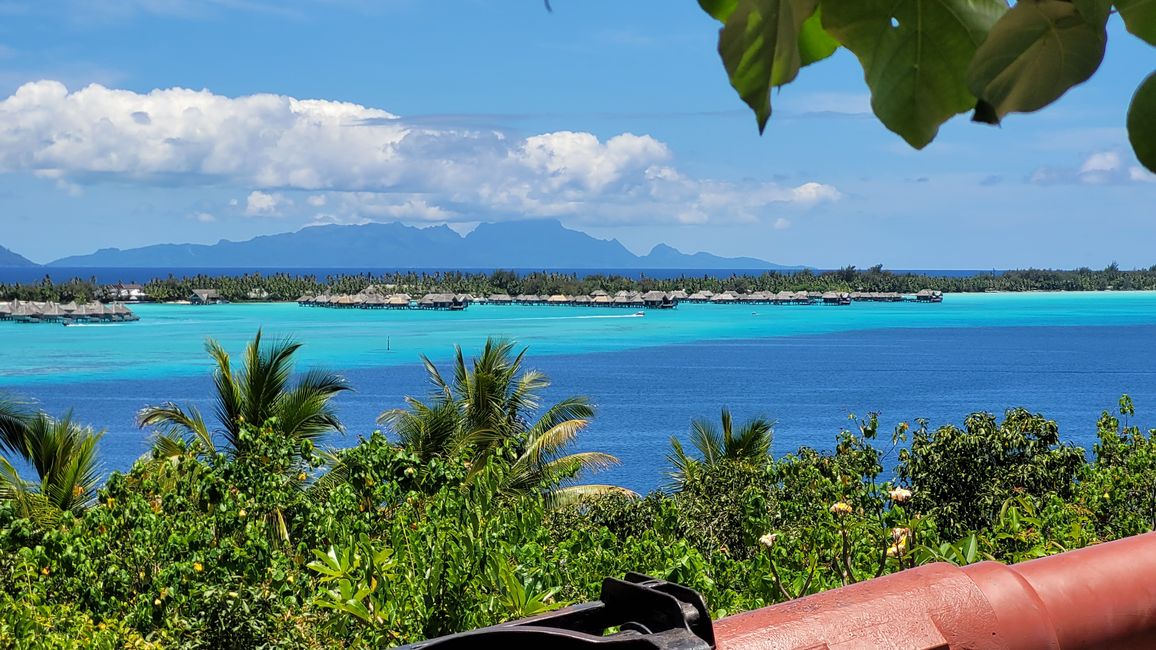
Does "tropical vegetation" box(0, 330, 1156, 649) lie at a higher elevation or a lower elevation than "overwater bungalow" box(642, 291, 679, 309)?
higher

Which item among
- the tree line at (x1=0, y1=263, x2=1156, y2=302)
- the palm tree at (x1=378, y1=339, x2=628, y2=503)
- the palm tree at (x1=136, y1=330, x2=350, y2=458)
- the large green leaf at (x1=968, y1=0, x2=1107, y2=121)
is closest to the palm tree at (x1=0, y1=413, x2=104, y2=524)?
the palm tree at (x1=136, y1=330, x2=350, y2=458)

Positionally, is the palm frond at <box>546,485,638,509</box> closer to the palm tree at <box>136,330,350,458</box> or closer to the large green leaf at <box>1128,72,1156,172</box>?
the palm tree at <box>136,330,350,458</box>

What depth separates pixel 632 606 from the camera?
1127 millimetres

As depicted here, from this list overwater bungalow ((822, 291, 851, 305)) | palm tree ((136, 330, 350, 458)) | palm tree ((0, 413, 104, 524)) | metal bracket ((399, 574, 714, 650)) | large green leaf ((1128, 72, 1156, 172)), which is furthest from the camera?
overwater bungalow ((822, 291, 851, 305))

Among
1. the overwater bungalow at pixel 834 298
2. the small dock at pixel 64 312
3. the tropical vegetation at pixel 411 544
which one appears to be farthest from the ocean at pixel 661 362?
the tropical vegetation at pixel 411 544

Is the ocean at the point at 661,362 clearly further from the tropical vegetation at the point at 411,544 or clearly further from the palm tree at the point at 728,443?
the tropical vegetation at the point at 411,544

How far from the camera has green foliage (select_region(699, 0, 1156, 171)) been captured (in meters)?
0.46

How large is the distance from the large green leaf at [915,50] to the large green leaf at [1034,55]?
0.05 metres

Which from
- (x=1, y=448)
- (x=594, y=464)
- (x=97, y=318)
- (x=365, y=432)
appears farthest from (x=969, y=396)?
(x=97, y=318)

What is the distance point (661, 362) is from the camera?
212 feet

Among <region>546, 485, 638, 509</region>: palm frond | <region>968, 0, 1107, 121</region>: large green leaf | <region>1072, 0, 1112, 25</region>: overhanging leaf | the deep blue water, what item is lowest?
the deep blue water

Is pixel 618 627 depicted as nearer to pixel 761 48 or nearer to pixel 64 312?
pixel 761 48

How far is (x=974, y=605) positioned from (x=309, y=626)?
3.73 meters

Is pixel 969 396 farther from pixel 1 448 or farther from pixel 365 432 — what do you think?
pixel 1 448
